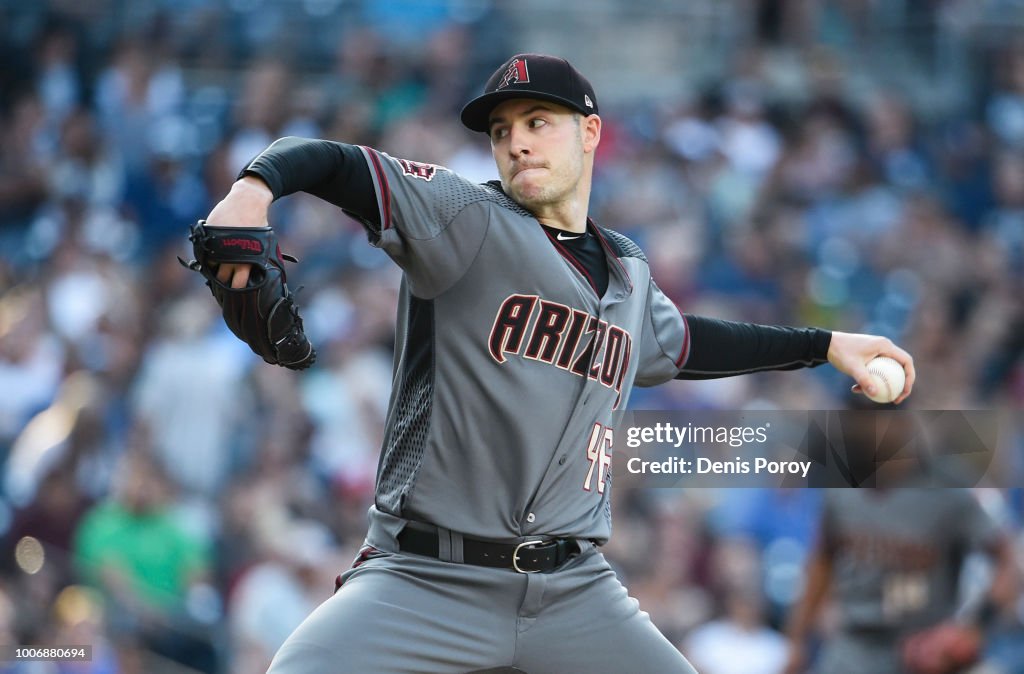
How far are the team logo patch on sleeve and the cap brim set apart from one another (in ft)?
0.81

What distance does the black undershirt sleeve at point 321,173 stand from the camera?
9.46ft

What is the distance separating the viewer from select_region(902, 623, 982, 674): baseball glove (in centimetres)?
579

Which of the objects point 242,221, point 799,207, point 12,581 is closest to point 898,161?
point 799,207

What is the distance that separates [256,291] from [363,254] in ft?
19.5

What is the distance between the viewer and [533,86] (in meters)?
3.48

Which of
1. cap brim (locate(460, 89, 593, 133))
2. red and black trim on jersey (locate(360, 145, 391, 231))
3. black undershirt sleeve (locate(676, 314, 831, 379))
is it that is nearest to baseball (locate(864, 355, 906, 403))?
black undershirt sleeve (locate(676, 314, 831, 379))

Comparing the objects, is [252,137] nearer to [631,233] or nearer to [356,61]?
[356,61]

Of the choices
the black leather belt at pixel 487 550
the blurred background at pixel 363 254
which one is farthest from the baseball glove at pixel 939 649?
the black leather belt at pixel 487 550

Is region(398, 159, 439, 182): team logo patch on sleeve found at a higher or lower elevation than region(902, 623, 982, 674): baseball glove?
higher

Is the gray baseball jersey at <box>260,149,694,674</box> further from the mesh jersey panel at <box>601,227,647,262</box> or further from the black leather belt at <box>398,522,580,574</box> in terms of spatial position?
the mesh jersey panel at <box>601,227,647,262</box>

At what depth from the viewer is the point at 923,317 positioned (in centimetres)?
880

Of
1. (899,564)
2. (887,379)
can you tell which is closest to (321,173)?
(887,379)

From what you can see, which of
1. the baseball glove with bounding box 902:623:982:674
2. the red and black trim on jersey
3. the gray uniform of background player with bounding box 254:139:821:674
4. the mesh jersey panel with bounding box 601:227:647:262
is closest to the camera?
the red and black trim on jersey

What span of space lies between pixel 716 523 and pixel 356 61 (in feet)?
15.2
